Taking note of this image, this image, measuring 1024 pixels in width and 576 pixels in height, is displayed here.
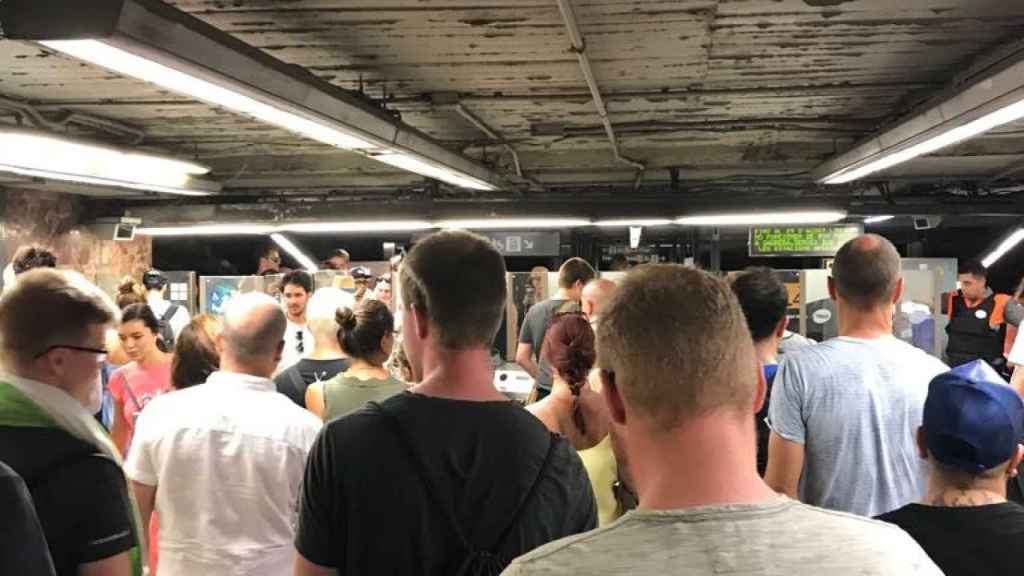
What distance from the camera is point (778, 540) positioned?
2.83 feet

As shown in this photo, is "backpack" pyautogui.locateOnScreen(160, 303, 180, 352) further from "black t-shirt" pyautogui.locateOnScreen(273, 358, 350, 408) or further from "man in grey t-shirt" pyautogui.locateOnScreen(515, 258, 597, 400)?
"man in grey t-shirt" pyautogui.locateOnScreen(515, 258, 597, 400)

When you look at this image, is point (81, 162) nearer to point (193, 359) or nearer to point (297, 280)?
point (297, 280)

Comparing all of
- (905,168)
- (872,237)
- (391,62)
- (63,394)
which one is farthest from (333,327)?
(905,168)

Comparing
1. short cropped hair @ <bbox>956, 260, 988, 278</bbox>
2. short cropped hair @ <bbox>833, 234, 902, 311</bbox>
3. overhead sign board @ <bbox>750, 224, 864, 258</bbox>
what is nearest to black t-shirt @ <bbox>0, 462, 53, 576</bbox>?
short cropped hair @ <bbox>833, 234, 902, 311</bbox>

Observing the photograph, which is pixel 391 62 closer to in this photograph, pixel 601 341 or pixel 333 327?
pixel 333 327

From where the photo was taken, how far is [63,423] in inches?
70.9

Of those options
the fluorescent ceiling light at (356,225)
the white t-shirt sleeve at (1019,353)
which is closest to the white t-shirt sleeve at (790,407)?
the white t-shirt sleeve at (1019,353)

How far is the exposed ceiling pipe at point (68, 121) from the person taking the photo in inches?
199

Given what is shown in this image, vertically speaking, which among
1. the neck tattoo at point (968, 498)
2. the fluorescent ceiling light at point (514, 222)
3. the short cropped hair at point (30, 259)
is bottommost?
the neck tattoo at point (968, 498)

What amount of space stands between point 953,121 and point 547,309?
2.81m

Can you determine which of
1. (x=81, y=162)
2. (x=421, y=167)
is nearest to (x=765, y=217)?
(x=421, y=167)

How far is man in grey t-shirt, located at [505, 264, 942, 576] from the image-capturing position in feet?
2.81

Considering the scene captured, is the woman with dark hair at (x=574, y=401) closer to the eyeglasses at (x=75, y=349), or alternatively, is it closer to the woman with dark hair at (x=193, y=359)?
the eyeglasses at (x=75, y=349)

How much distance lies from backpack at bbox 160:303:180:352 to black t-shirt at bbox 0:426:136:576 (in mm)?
2981
